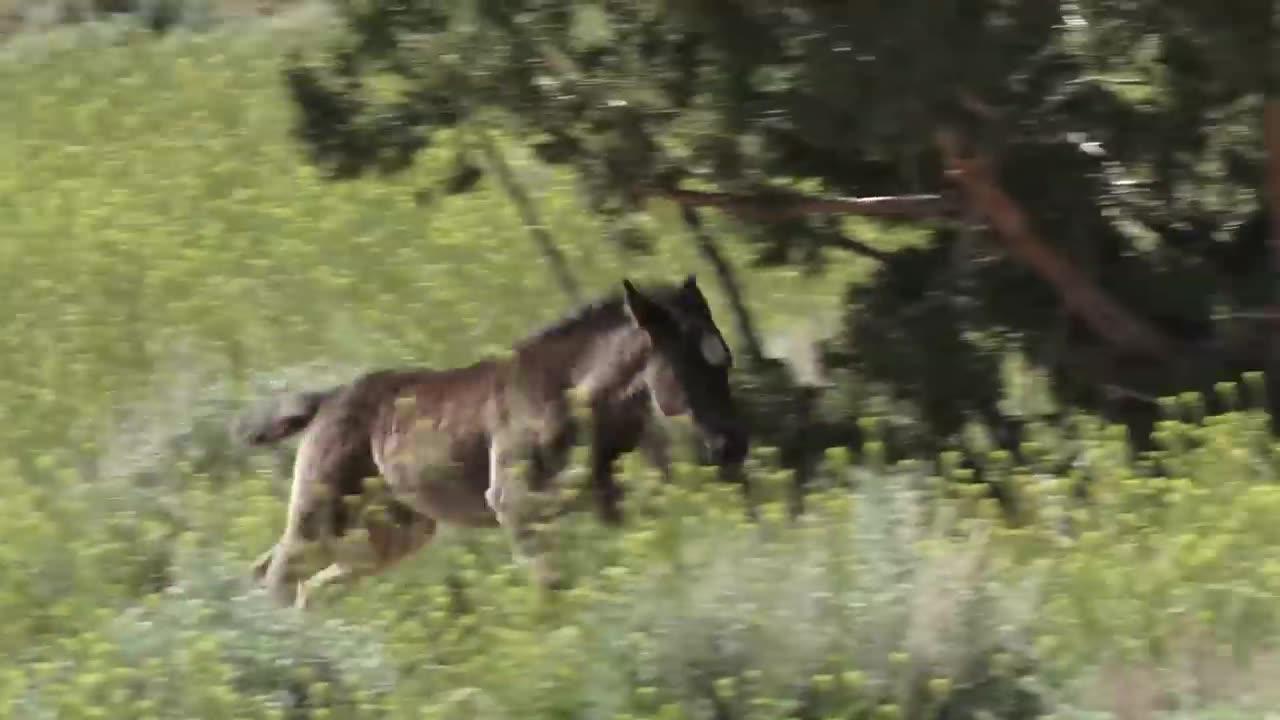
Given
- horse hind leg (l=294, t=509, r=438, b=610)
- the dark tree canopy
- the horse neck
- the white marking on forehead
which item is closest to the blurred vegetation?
the dark tree canopy

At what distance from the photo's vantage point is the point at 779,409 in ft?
28.1

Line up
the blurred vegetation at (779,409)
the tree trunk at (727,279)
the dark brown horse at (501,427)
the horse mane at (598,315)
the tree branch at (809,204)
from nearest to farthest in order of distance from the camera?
the blurred vegetation at (779,409) < the dark brown horse at (501,427) < the horse mane at (598,315) < the tree branch at (809,204) < the tree trunk at (727,279)

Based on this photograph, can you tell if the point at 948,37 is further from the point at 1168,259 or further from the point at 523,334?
the point at 523,334

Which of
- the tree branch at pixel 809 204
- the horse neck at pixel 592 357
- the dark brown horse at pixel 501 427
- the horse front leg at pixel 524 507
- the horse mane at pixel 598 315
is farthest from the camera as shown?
the tree branch at pixel 809 204

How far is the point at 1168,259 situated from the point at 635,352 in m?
2.47

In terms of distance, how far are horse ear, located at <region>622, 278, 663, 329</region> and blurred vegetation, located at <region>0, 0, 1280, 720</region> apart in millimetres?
774

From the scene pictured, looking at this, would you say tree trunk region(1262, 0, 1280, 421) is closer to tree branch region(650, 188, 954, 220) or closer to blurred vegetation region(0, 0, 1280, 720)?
blurred vegetation region(0, 0, 1280, 720)

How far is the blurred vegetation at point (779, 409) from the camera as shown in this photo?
5605mm

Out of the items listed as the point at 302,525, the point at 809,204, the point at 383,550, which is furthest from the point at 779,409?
the point at 302,525

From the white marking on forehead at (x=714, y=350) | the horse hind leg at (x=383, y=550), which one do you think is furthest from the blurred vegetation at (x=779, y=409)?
the white marking on forehead at (x=714, y=350)

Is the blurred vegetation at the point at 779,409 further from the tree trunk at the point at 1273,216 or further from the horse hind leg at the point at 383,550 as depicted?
the horse hind leg at the point at 383,550

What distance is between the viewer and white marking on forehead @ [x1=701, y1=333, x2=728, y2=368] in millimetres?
7402

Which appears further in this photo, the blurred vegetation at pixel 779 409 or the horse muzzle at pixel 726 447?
the horse muzzle at pixel 726 447

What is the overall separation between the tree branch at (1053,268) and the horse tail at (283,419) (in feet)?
9.48
